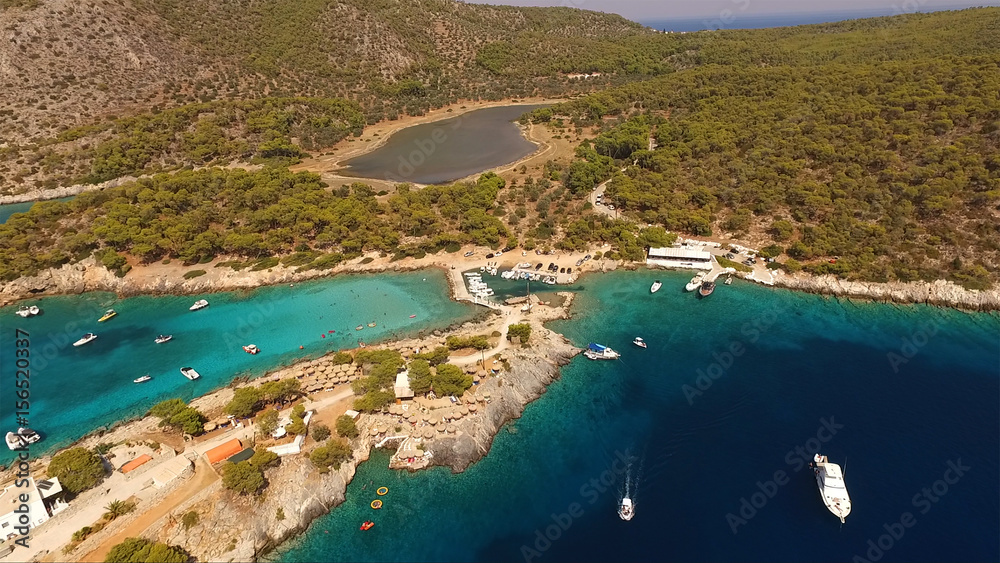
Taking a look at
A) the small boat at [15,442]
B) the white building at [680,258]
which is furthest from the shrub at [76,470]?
the white building at [680,258]

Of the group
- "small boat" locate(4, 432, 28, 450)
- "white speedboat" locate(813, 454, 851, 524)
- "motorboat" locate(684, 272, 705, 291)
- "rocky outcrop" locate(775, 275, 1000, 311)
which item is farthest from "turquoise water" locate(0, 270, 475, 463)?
"rocky outcrop" locate(775, 275, 1000, 311)

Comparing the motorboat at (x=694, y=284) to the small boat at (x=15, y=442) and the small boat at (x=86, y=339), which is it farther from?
the small boat at (x=86, y=339)

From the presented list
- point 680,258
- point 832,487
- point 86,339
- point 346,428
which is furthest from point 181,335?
point 832,487

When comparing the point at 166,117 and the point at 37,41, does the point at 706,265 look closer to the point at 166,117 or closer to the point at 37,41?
the point at 166,117

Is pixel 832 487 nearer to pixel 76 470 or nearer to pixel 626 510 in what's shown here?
pixel 626 510

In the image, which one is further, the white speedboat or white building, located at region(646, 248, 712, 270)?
white building, located at region(646, 248, 712, 270)

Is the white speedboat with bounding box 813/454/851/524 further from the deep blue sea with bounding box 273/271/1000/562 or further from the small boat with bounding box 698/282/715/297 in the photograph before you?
the small boat with bounding box 698/282/715/297
